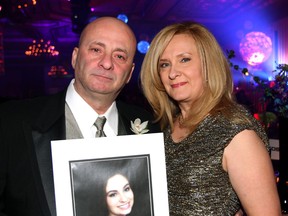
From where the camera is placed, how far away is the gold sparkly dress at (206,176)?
6.45 feet

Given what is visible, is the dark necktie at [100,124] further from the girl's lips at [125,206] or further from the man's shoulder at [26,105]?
the girl's lips at [125,206]

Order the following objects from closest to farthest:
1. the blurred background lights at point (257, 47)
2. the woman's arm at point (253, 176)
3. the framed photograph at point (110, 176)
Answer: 1. the framed photograph at point (110, 176)
2. the woman's arm at point (253, 176)
3. the blurred background lights at point (257, 47)

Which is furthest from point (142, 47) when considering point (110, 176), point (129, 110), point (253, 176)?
point (110, 176)

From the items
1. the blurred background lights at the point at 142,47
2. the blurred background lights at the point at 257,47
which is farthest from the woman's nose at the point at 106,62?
the blurred background lights at the point at 142,47

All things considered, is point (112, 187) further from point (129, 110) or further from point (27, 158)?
point (129, 110)

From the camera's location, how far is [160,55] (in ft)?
7.39

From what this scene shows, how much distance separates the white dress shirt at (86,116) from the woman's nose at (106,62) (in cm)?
23

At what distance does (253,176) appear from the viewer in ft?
6.05

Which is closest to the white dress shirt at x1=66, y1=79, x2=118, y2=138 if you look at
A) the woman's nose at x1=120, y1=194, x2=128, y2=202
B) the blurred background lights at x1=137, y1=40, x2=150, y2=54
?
the woman's nose at x1=120, y1=194, x2=128, y2=202

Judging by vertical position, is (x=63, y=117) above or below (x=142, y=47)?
below

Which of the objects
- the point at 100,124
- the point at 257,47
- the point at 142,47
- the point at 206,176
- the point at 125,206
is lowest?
the point at 125,206

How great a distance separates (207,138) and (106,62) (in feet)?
2.26

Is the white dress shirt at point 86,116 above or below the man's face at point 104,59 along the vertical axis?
below

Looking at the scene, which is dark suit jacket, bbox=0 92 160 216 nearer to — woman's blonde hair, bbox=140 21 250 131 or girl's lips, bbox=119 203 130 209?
girl's lips, bbox=119 203 130 209
